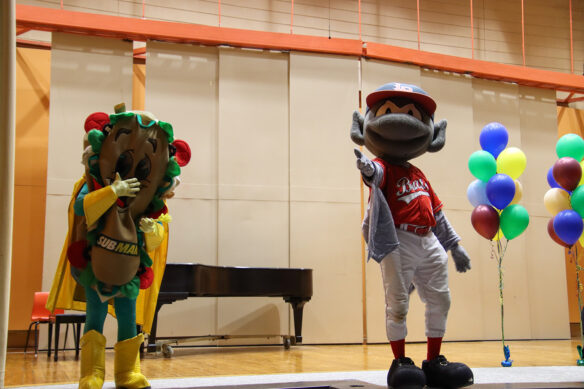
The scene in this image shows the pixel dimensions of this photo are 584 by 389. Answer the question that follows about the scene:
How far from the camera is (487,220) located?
463 centimetres

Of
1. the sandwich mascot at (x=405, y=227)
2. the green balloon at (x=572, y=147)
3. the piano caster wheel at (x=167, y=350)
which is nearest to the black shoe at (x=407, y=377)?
the sandwich mascot at (x=405, y=227)

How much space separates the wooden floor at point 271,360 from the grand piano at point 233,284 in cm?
42

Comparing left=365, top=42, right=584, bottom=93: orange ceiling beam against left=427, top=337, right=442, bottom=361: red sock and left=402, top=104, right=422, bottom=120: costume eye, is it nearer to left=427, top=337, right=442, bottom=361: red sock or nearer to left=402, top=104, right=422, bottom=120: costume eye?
left=402, top=104, right=422, bottom=120: costume eye

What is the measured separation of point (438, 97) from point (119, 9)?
3993 millimetres

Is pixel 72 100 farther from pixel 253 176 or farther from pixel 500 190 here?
pixel 500 190

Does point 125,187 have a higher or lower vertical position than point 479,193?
lower

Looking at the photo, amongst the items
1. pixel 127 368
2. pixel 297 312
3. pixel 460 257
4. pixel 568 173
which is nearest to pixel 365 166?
pixel 460 257

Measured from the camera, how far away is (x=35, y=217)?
686 cm

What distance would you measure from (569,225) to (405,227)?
2.32 meters

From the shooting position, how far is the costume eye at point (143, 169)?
266 centimetres

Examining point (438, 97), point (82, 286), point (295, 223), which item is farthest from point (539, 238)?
point (82, 286)

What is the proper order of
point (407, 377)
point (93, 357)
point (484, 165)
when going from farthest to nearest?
point (484, 165) < point (93, 357) < point (407, 377)

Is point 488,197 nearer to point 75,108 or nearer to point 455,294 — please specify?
point 455,294

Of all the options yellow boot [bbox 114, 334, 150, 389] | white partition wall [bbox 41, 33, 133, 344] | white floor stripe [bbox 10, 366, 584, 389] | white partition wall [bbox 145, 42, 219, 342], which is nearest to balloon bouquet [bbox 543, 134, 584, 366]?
white floor stripe [bbox 10, 366, 584, 389]
